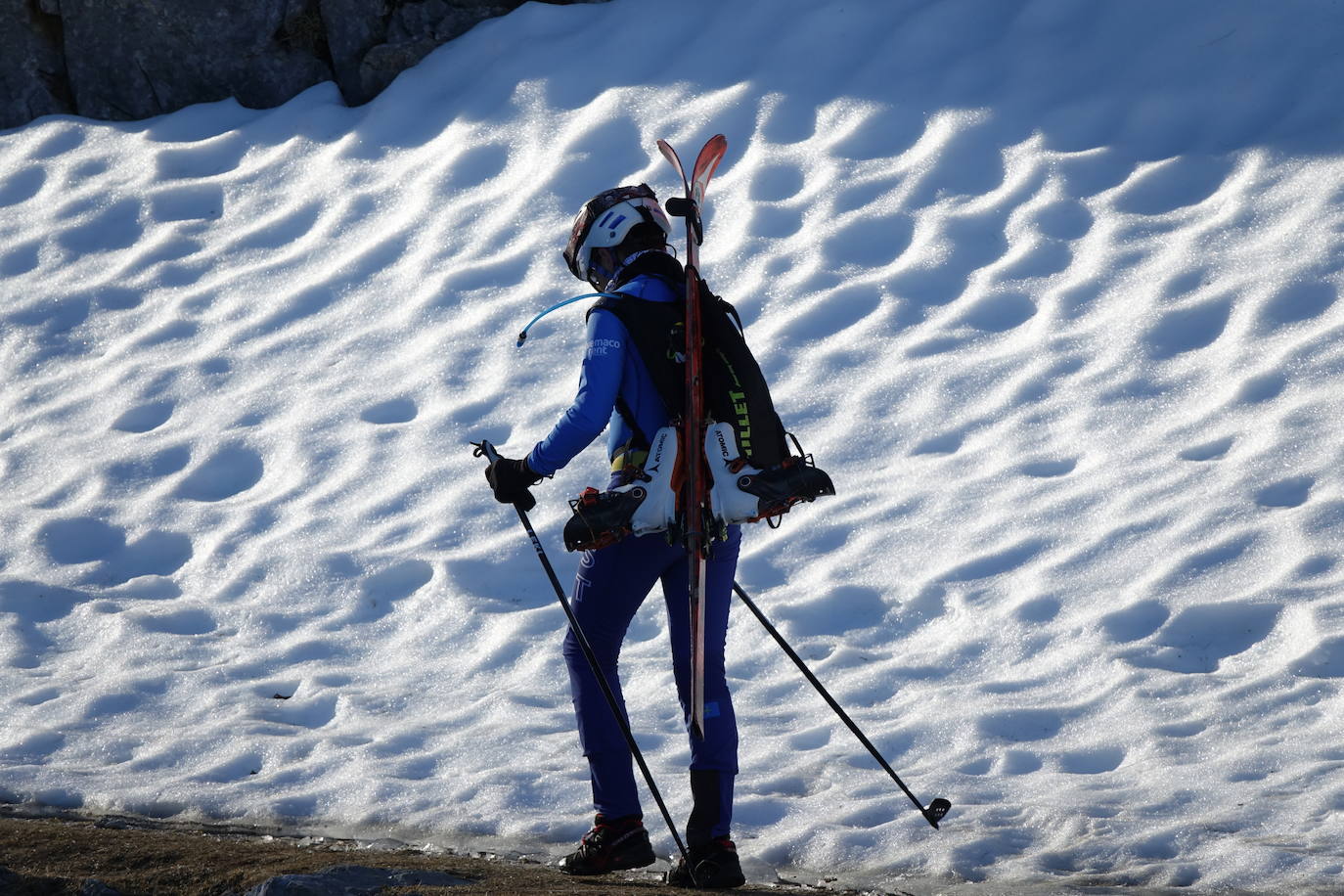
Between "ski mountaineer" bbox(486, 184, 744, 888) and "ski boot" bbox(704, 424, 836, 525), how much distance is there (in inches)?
6.2

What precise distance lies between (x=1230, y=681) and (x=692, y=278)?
10.6 ft

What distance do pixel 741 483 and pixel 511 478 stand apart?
2.63ft

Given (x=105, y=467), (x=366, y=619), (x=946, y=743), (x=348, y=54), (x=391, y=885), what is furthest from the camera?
(x=348, y=54)

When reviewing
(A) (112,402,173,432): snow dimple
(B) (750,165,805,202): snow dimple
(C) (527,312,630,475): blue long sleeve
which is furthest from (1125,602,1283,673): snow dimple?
(A) (112,402,173,432): snow dimple

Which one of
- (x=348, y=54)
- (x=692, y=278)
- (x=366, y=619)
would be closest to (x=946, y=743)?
(x=692, y=278)

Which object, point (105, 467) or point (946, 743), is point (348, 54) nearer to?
point (105, 467)

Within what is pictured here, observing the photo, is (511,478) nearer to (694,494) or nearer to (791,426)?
(694,494)

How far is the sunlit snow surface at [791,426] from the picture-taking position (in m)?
5.79

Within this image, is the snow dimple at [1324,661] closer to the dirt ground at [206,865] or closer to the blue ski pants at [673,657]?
the dirt ground at [206,865]

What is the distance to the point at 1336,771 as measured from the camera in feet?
17.5

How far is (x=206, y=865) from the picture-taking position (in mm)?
4699

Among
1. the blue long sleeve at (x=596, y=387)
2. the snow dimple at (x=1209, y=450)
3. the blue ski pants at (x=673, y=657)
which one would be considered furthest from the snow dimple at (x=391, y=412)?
the snow dimple at (x=1209, y=450)

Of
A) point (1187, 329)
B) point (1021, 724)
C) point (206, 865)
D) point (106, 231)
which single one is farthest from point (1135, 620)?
point (106, 231)

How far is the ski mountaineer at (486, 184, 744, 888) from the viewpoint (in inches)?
179
